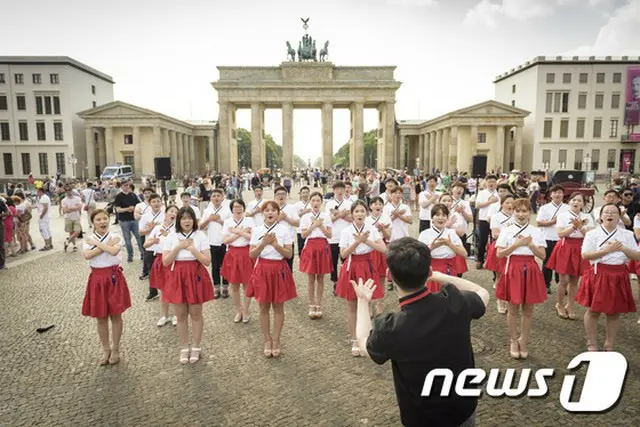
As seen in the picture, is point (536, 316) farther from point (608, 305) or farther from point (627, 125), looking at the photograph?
point (627, 125)

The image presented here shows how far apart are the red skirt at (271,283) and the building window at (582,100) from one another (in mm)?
66032

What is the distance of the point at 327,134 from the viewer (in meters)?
59.7

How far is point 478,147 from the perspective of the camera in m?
56.1

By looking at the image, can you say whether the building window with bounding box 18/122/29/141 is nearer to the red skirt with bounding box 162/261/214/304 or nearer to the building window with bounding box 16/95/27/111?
the building window with bounding box 16/95/27/111

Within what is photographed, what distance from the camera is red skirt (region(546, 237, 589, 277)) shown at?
23.7 ft

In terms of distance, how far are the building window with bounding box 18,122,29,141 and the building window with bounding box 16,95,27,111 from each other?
207cm

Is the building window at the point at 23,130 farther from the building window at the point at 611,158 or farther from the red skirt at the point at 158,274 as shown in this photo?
the building window at the point at 611,158

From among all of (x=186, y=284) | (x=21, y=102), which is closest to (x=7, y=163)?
(x=21, y=102)

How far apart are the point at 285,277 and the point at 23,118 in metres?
66.7

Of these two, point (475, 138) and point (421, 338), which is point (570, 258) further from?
point (475, 138)

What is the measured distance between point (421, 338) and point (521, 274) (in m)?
3.93

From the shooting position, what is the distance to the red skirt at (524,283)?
5.59 m

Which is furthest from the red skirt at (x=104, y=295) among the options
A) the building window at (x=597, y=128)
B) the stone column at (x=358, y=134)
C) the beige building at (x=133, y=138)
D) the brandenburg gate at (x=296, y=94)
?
the building window at (x=597, y=128)

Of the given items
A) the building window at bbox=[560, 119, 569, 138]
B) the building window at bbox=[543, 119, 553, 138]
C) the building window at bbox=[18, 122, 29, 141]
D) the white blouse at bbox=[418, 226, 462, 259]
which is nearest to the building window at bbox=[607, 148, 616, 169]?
the building window at bbox=[560, 119, 569, 138]
